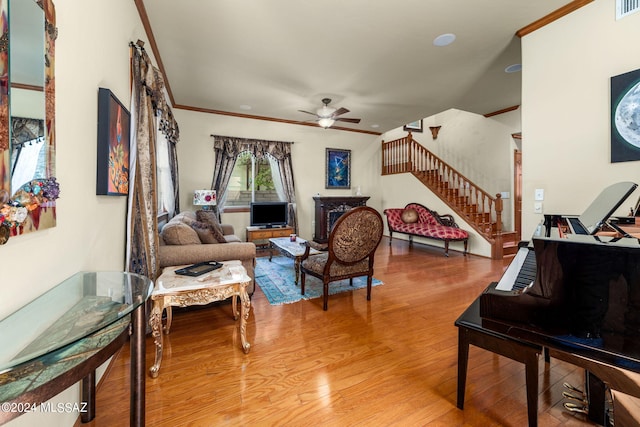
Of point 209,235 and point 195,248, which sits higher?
point 209,235

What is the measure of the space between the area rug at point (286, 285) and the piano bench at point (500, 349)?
1.88 m

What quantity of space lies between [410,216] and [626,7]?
4.48m

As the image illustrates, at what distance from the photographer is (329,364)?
188 cm

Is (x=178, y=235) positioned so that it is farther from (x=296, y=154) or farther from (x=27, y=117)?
(x=296, y=154)

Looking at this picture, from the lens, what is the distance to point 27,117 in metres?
0.93

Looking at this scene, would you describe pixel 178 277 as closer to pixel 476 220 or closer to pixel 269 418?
pixel 269 418

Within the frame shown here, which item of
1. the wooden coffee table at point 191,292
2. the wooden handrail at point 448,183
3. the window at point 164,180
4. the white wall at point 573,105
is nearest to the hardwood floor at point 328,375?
the wooden coffee table at point 191,292

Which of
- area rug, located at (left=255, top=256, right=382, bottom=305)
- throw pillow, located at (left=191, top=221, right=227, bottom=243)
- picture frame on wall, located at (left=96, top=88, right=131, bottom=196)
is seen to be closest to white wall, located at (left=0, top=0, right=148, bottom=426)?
picture frame on wall, located at (left=96, top=88, right=131, bottom=196)

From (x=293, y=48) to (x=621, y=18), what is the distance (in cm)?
306

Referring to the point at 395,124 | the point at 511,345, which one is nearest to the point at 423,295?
the point at 511,345

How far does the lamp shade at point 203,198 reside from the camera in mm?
4965

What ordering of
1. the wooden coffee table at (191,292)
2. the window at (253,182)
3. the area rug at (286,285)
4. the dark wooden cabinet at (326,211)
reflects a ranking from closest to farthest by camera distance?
the wooden coffee table at (191,292)
the area rug at (286,285)
the window at (253,182)
the dark wooden cabinet at (326,211)

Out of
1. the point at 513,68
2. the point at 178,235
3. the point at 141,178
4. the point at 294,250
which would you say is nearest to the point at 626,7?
the point at 513,68

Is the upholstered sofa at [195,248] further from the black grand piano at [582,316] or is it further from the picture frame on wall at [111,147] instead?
the black grand piano at [582,316]
